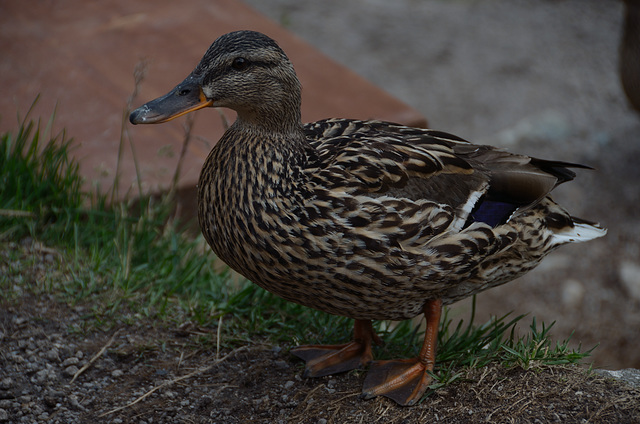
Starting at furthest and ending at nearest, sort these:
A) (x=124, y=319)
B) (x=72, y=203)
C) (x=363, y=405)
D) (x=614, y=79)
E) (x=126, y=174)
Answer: (x=614, y=79), (x=126, y=174), (x=72, y=203), (x=124, y=319), (x=363, y=405)

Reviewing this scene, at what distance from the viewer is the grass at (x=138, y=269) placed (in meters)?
3.76

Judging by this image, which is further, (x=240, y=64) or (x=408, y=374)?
(x=408, y=374)

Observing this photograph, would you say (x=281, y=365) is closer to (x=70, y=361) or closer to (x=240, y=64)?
(x=70, y=361)

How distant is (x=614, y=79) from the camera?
7.62 meters

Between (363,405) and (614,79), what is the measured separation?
215 inches

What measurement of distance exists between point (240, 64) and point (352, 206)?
689 mm

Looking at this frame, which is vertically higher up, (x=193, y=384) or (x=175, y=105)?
(x=175, y=105)

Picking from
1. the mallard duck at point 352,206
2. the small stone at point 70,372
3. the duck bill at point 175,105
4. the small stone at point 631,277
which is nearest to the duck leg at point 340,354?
the mallard duck at point 352,206

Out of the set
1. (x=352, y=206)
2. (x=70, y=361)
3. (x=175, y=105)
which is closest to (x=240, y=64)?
(x=175, y=105)

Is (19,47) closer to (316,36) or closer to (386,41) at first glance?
(316,36)

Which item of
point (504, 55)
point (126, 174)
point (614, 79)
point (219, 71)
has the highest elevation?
point (219, 71)

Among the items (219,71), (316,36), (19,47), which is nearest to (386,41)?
(316,36)

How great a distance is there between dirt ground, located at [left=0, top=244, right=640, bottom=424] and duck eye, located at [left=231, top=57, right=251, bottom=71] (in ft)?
4.22

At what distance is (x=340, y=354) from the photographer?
3.50m
